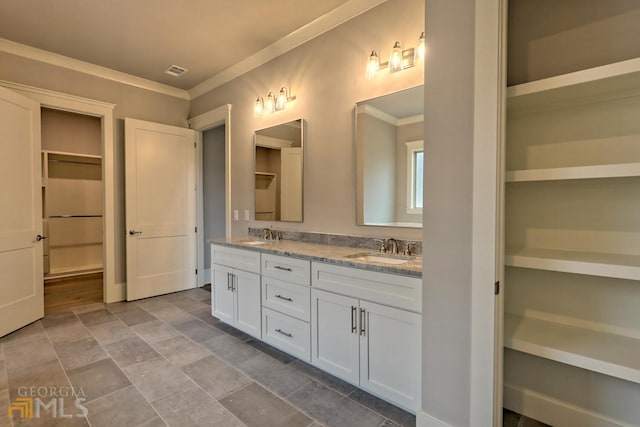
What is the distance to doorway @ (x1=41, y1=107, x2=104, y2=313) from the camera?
4664 millimetres

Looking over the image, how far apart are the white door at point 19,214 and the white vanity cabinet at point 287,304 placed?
2.39 m

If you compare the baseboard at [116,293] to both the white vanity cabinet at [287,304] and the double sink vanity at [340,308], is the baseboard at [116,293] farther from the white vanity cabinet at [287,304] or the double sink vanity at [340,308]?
the white vanity cabinet at [287,304]

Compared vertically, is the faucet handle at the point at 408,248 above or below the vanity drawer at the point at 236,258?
above

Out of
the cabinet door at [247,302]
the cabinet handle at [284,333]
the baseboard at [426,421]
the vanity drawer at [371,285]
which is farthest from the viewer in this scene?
the cabinet door at [247,302]

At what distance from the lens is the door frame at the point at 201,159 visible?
370 cm

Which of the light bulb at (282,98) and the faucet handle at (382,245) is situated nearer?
the faucet handle at (382,245)

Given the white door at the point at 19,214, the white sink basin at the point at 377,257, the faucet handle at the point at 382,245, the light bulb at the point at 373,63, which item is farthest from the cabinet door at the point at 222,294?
the light bulb at the point at 373,63

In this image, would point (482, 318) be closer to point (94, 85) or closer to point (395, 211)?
point (395, 211)

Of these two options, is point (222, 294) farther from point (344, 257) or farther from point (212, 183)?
point (212, 183)

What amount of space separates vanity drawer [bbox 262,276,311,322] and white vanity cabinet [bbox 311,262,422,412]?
0.24 ft

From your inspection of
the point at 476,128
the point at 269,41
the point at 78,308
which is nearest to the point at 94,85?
the point at 269,41

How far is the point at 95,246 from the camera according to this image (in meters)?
5.21

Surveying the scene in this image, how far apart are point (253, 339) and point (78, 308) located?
230cm

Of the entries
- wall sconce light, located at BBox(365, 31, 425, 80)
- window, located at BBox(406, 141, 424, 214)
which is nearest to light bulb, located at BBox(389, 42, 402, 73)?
wall sconce light, located at BBox(365, 31, 425, 80)
